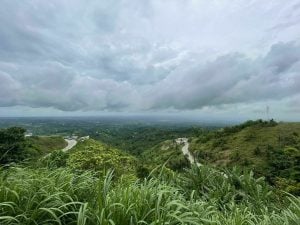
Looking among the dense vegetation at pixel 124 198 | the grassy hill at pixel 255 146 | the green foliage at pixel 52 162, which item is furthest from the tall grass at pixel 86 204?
the grassy hill at pixel 255 146

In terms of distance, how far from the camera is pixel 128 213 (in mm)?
3773

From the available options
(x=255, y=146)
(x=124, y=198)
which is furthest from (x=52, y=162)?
(x=255, y=146)

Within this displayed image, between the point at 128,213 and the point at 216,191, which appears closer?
the point at 128,213

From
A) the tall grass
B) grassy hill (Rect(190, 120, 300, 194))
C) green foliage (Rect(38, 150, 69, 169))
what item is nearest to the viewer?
the tall grass

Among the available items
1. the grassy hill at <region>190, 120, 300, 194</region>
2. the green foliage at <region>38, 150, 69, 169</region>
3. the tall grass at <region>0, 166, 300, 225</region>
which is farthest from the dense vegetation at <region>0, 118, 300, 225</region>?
the grassy hill at <region>190, 120, 300, 194</region>

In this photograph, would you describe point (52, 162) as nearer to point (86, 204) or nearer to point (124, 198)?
point (124, 198)

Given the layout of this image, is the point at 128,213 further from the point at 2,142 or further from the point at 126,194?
the point at 2,142

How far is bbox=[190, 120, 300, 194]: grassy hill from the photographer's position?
58938 mm

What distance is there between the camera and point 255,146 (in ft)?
257

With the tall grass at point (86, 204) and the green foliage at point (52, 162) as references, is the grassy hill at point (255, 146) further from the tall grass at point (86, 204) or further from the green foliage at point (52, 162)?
the tall grass at point (86, 204)

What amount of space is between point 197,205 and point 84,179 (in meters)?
1.51

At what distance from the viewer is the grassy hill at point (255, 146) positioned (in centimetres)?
5894

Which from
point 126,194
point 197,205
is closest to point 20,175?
point 126,194

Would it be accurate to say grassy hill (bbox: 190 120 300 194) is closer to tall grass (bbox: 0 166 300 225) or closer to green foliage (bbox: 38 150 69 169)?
green foliage (bbox: 38 150 69 169)
